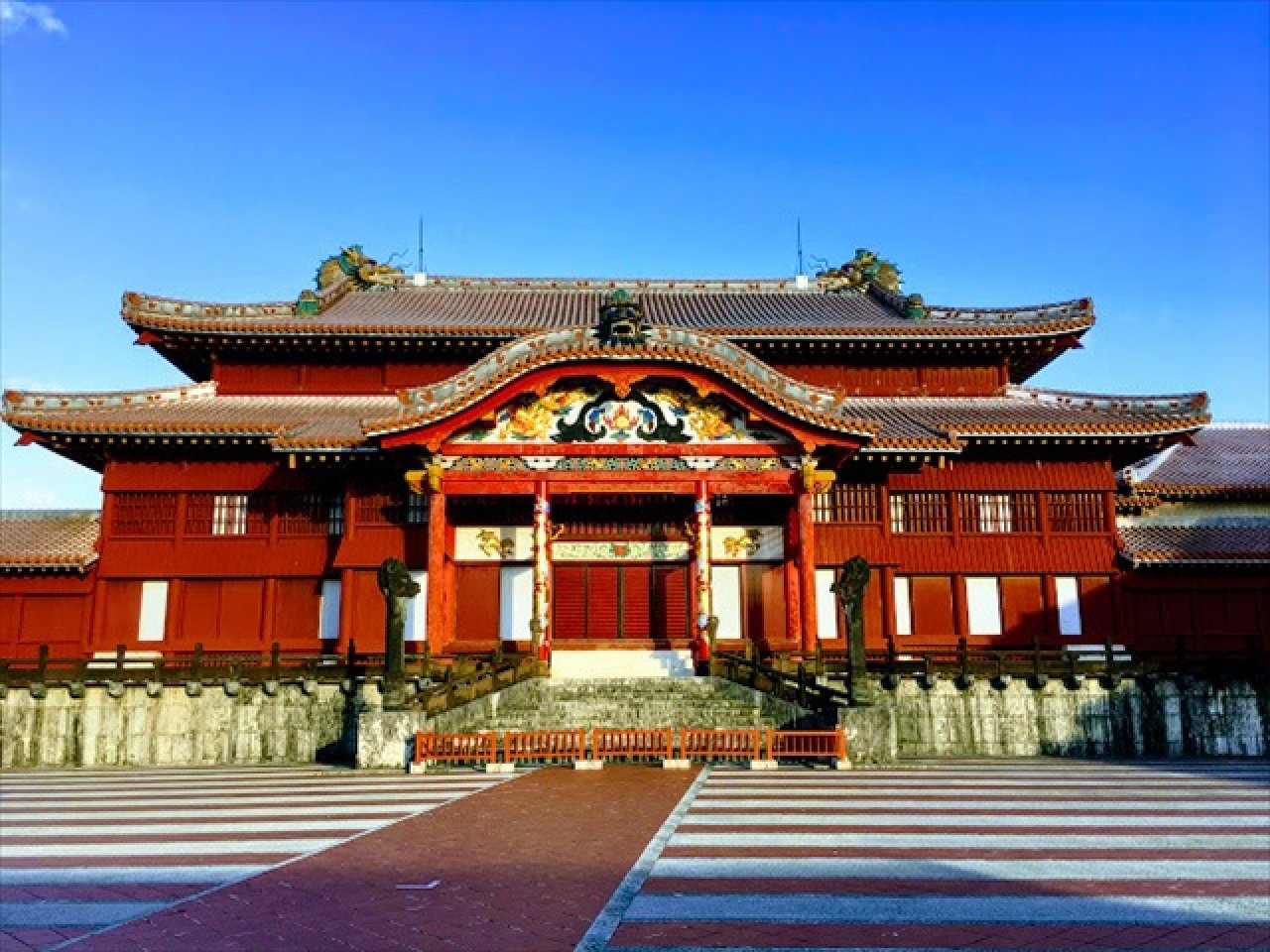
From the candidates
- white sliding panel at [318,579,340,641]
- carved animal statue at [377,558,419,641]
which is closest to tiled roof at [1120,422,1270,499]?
carved animal statue at [377,558,419,641]

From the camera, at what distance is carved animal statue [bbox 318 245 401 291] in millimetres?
33625

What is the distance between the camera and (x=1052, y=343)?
92.4ft

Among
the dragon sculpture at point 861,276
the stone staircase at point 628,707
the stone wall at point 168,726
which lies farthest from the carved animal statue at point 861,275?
the stone wall at point 168,726

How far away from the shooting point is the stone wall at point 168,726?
2064cm

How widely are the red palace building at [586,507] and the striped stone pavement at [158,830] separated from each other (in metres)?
7.28

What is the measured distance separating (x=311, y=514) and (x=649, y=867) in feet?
63.6

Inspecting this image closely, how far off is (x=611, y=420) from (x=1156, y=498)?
16.2 m

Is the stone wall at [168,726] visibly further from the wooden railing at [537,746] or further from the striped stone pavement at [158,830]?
the wooden railing at [537,746]

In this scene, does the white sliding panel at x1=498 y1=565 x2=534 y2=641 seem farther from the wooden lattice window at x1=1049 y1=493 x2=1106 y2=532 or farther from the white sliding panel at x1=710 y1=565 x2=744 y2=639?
the wooden lattice window at x1=1049 y1=493 x2=1106 y2=532

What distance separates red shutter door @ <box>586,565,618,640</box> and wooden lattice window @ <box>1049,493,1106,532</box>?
12.2 metres

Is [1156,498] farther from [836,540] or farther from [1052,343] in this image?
[836,540]

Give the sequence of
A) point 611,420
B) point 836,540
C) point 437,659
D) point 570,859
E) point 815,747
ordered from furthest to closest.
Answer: point 836,540, point 611,420, point 437,659, point 815,747, point 570,859

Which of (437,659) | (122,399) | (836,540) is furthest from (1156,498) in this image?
(122,399)

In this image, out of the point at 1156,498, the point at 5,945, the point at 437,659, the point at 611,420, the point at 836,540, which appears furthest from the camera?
the point at 1156,498
